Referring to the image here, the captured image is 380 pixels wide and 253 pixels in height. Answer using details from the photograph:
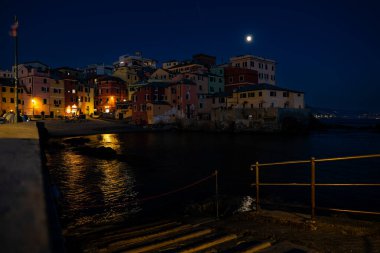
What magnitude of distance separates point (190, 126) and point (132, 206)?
65.2 meters

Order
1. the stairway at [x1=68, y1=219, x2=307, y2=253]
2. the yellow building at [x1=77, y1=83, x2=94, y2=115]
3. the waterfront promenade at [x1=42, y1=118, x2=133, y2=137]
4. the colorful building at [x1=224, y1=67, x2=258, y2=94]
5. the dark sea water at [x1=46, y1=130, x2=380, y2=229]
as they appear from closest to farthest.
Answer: the stairway at [x1=68, y1=219, x2=307, y2=253] → the dark sea water at [x1=46, y1=130, x2=380, y2=229] → the waterfront promenade at [x1=42, y1=118, x2=133, y2=137] → the colorful building at [x1=224, y1=67, x2=258, y2=94] → the yellow building at [x1=77, y1=83, x2=94, y2=115]

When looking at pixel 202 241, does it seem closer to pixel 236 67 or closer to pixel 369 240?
pixel 369 240

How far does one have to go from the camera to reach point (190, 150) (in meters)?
45.1

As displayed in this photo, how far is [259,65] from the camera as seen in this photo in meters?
98.1

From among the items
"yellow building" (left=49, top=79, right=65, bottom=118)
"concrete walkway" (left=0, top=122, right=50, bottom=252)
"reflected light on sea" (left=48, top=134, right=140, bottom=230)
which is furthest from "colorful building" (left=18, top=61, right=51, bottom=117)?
"concrete walkway" (left=0, top=122, right=50, bottom=252)

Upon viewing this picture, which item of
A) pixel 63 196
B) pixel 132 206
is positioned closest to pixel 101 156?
pixel 63 196

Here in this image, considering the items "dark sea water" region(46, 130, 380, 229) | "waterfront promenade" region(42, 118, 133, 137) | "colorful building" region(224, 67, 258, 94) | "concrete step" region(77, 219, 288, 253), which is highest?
"colorful building" region(224, 67, 258, 94)

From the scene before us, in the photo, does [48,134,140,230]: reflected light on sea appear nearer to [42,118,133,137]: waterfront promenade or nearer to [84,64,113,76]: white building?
[42,118,133,137]: waterfront promenade

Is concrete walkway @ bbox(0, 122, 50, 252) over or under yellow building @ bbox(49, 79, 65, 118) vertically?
under

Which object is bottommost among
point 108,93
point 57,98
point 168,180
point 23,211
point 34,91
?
point 168,180

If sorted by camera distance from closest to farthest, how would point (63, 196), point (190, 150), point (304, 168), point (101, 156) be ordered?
point (63, 196)
point (304, 168)
point (101, 156)
point (190, 150)

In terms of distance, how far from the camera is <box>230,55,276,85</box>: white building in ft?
313

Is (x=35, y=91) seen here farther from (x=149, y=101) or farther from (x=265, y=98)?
(x=265, y=98)

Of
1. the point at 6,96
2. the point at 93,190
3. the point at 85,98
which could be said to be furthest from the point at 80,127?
the point at 93,190
